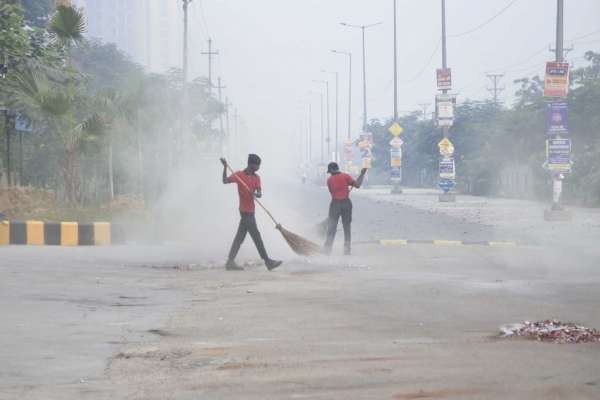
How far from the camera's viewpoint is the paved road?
20.4 feet

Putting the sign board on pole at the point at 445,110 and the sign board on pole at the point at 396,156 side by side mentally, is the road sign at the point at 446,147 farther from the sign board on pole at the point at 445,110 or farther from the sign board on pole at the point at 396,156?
the sign board on pole at the point at 396,156

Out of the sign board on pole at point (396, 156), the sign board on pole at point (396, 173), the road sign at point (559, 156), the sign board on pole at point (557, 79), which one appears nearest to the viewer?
the sign board on pole at point (557, 79)

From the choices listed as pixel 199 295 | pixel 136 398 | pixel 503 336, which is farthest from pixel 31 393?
pixel 199 295

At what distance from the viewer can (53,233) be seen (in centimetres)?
1958

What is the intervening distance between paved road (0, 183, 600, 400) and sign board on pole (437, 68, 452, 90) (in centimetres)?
2870

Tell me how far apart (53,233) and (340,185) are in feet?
18.8

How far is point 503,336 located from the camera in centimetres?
790

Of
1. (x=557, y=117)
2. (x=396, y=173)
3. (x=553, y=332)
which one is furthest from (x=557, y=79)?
(x=396, y=173)

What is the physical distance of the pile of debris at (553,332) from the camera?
7637 mm

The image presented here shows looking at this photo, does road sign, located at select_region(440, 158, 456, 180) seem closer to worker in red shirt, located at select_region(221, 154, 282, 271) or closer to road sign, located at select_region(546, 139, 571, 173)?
road sign, located at select_region(546, 139, 571, 173)

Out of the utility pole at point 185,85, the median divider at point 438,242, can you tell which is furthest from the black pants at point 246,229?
the utility pole at point 185,85

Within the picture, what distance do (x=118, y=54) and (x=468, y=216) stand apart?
23093 millimetres

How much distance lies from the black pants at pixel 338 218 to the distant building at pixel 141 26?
10418cm

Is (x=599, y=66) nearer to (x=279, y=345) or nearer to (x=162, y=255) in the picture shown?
(x=162, y=255)
